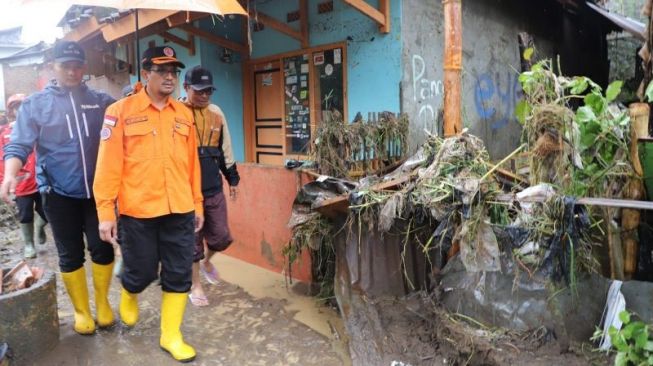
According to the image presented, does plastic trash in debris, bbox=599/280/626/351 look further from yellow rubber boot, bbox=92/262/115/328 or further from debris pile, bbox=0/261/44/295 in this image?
debris pile, bbox=0/261/44/295

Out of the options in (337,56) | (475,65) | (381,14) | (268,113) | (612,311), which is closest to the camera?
(612,311)

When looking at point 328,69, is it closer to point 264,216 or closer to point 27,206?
point 264,216

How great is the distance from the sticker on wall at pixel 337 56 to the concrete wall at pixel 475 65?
3.18ft

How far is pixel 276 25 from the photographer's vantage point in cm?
627

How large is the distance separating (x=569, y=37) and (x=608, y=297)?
10020 millimetres

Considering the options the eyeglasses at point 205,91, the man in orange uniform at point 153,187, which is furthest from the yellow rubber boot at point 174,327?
the eyeglasses at point 205,91

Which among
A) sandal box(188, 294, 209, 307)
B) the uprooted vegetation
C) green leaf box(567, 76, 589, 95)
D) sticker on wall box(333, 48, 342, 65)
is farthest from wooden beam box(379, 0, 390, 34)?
sandal box(188, 294, 209, 307)

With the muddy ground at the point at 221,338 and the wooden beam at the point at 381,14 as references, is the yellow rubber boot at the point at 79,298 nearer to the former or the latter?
the muddy ground at the point at 221,338

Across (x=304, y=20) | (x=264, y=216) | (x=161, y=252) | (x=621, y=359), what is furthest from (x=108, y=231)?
(x=304, y=20)

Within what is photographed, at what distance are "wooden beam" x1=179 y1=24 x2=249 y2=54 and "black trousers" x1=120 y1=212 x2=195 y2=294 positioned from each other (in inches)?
168

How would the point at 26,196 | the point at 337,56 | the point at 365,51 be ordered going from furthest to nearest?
the point at 337,56 < the point at 365,51 < the point at 26,196

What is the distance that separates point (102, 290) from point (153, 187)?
1044 mm

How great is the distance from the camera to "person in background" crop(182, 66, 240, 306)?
391cm

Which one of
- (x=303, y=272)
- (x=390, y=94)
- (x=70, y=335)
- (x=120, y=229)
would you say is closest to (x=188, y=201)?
(x=120, y=229)
